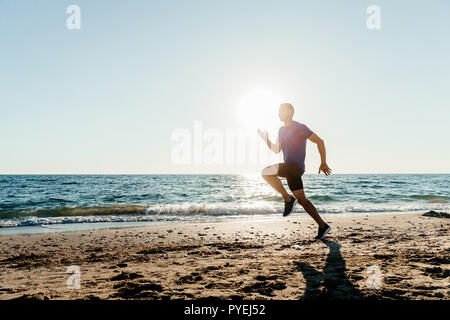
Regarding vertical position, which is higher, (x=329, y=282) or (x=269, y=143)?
(x=269, y=143)

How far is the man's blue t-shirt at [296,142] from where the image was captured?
18.7 feet

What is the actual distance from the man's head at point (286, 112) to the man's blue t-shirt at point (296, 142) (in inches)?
6.0

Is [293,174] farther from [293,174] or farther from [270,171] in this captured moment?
[270,171]

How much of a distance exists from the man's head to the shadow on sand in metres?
2.50

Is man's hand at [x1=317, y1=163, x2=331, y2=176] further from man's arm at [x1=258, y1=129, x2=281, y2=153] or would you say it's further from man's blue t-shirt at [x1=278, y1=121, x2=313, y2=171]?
man's arm at [x1=258, y1=129, x2=281, y2=153]

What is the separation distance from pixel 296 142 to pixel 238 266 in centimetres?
243

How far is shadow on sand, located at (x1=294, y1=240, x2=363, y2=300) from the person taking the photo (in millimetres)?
3166

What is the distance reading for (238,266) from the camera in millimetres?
4504

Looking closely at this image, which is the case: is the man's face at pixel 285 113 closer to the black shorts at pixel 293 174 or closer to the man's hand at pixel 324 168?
the black shorts at pixel 293 174

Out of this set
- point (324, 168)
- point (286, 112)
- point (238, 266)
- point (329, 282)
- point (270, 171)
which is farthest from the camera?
point (270, 171)

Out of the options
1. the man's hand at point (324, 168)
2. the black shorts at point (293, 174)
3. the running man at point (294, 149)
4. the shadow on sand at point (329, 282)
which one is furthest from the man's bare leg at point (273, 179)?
the shadow on sand at point (329, 282)

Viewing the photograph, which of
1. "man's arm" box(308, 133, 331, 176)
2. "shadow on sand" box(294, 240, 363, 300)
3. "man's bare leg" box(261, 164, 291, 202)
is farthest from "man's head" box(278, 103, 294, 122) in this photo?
"shadow on sand" box(294, 240, 363, 300)

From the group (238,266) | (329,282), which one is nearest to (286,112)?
(238,266)
